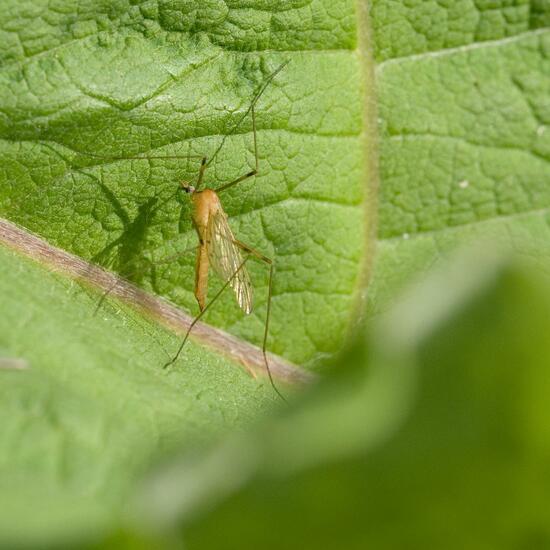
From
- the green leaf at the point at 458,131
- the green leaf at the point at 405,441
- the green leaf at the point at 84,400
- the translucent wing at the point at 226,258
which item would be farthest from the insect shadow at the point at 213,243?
the green leaf at the point at 405,441

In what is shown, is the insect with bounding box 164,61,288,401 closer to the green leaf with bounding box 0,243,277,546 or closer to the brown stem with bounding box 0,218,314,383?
the brown stem with bounding box 0,218,314,383

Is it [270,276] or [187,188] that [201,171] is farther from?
[270,276]

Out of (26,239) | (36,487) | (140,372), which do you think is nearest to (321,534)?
(36,487)

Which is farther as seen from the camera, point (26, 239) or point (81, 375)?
point (26, 239)

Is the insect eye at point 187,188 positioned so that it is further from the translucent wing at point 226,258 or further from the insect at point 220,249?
the translucent wing at point 226,258

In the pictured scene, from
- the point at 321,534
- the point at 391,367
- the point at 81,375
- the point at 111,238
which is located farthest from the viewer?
the point at 111,238

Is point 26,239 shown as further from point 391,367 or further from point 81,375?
point 391,367
